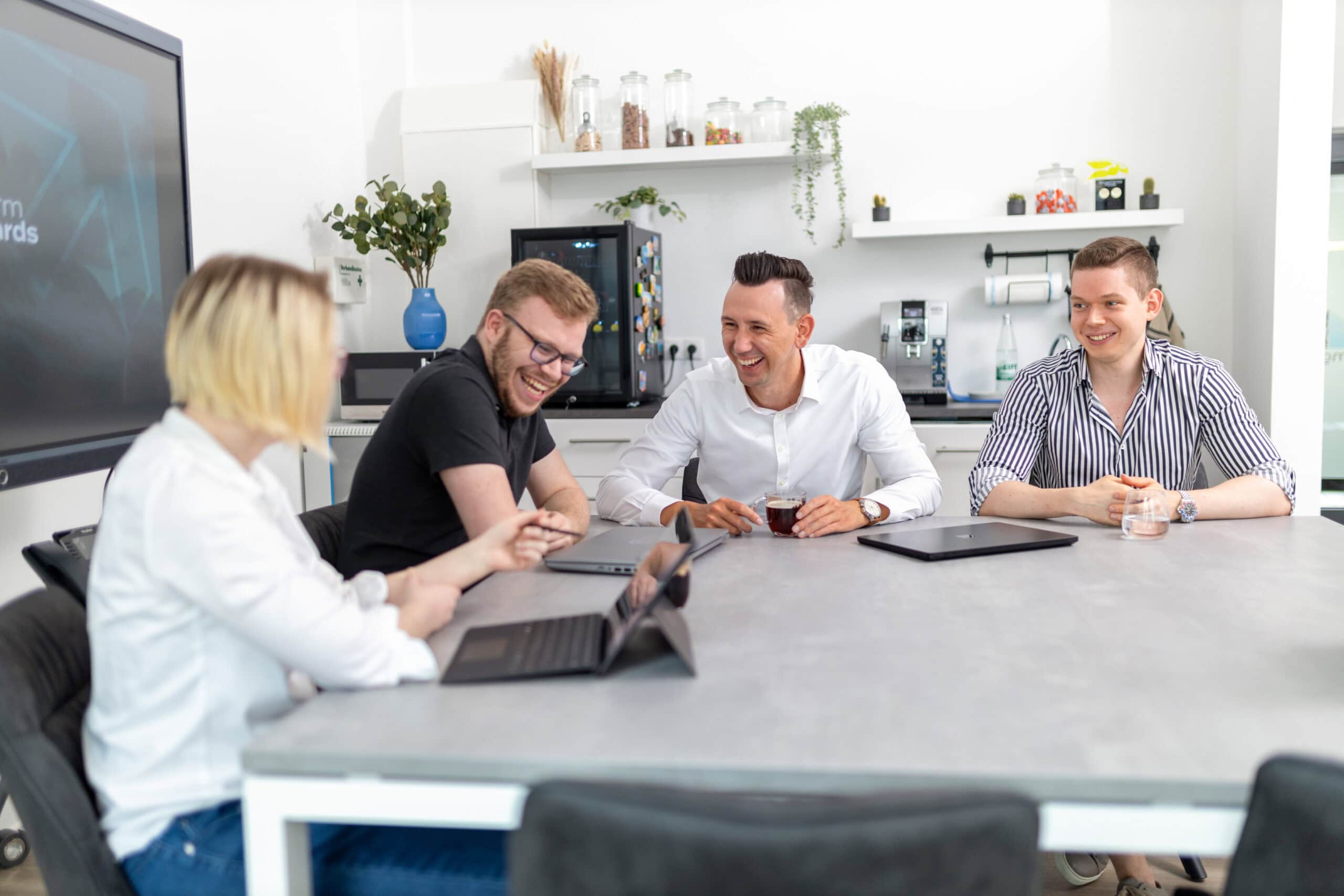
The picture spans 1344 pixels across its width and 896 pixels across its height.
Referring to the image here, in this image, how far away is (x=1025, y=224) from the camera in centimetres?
398

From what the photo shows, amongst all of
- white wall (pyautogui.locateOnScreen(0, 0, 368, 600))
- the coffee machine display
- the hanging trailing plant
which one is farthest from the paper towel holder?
white wall (pyautogui.locateOnScreen(0, 0, 368, 600))

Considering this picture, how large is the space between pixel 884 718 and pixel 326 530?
1.32 meters

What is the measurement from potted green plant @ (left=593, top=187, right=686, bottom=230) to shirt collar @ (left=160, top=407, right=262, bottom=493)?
3.14 metres

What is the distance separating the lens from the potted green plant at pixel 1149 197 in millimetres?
3949

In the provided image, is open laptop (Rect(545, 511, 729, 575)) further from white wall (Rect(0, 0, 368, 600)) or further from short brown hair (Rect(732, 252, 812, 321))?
white wall (Rect(0, 0, 368, 600))

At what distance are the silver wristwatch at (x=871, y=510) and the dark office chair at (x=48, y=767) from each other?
4.71ft

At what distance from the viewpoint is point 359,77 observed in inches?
178

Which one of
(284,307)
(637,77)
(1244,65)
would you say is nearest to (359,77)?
(637,77)

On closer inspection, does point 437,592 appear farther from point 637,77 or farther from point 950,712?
point 637,77

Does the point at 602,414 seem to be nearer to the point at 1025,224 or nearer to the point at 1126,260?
the point at 1025,224

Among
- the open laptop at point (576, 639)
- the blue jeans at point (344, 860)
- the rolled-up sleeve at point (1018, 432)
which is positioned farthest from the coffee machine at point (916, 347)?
the blue jeans at point (344, 860)

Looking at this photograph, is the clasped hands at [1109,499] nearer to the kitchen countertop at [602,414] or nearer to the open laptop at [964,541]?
the open laptop at [964,541]

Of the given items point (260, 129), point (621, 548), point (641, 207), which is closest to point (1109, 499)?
point (621, 548)

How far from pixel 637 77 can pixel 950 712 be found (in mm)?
3657
